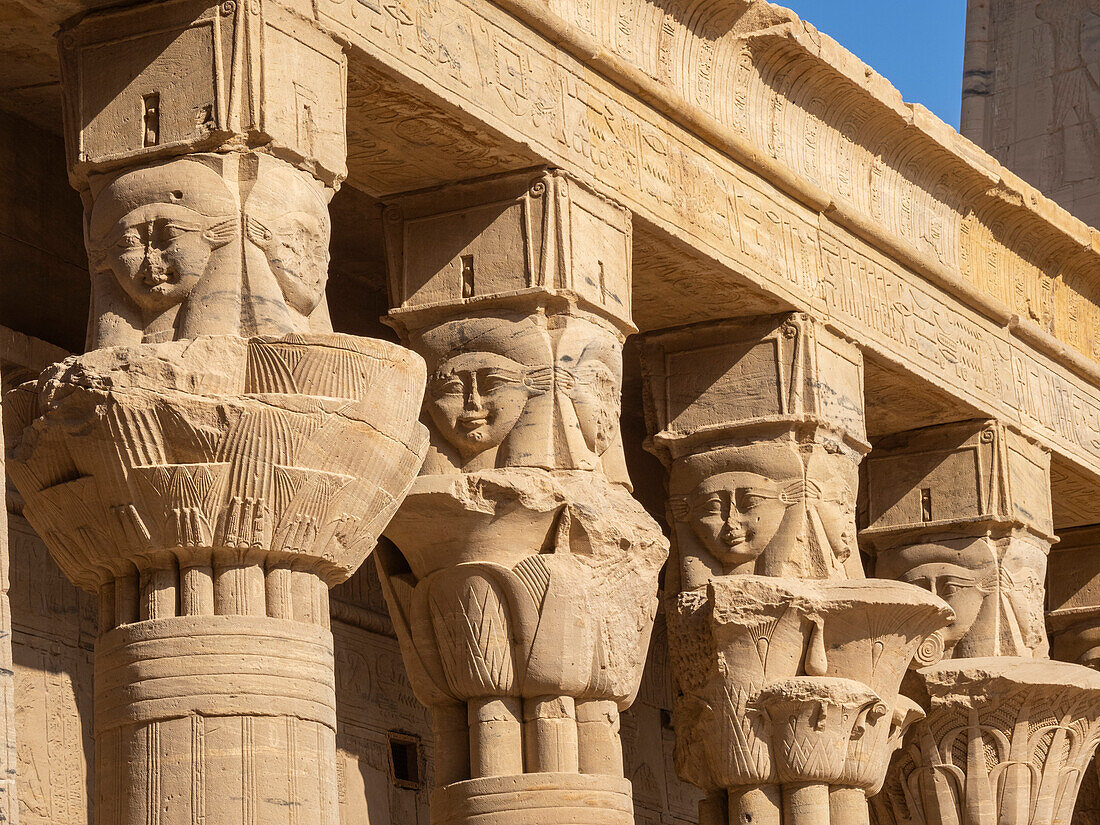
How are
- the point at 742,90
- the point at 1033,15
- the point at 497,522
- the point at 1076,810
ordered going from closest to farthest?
the point at 497,522 < the point at 742,90 < the point at 1076,810 < the point at 1033,15

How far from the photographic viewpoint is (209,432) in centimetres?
663

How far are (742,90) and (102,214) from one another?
4.05 metres

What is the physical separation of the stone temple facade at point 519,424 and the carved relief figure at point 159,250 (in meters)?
0.01

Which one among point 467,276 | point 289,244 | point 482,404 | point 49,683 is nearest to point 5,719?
point 289,244

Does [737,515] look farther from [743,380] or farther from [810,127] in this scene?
[810,127]

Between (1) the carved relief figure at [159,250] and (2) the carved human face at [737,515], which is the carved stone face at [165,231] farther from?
(2) the carved human face at [737,515]

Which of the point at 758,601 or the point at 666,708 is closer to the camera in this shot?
the point at 758,601

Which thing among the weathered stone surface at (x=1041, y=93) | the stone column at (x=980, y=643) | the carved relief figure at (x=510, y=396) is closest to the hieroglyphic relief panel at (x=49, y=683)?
the carved relief figure at (x=510, y=396)

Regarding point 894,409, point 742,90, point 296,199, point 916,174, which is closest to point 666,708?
point 894,409

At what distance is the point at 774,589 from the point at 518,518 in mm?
1856

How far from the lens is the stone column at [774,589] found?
32.4 ft

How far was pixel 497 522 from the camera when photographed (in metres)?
8.38

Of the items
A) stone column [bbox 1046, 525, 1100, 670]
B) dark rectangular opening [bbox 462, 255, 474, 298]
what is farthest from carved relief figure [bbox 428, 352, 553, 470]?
stone column [bbox 1046, 525, 1100, 670]

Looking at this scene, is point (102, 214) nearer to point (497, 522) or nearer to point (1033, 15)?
point (497, 522)
